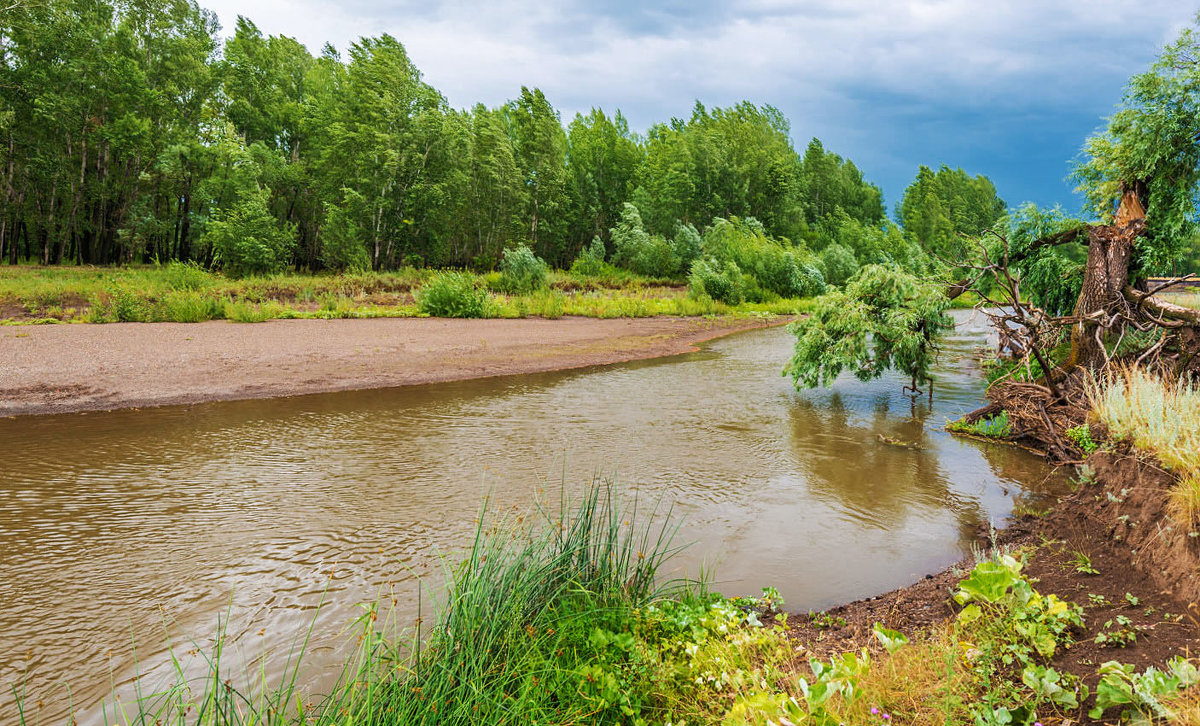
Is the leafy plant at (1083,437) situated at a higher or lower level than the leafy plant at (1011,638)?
higher

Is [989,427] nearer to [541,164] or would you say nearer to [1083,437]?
[1083,437]

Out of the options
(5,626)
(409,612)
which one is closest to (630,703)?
Result: (409,612)

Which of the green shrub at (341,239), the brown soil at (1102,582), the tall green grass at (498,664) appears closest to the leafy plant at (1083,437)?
the brown soil at (1102,582)

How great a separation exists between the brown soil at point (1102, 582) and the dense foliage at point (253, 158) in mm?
37158

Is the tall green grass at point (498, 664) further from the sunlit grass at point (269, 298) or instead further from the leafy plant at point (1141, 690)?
the sunlit grass at point (269, 298)

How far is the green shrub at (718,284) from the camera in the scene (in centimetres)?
3581

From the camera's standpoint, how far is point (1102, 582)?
394 centimetres

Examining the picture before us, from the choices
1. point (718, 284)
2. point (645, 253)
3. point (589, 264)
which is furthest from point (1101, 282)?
point (589, 264)

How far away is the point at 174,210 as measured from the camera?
4541 cm

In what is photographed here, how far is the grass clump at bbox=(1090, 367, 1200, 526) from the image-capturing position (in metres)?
3.96

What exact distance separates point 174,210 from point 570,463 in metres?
50.0

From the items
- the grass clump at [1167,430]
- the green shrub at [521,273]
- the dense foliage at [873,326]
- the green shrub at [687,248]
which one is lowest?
the grass clump at [1167,430]

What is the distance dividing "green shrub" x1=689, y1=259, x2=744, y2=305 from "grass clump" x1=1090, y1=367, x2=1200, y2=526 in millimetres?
29532

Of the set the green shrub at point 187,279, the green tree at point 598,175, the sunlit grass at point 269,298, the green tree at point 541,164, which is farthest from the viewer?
the green tree at point 598,175
